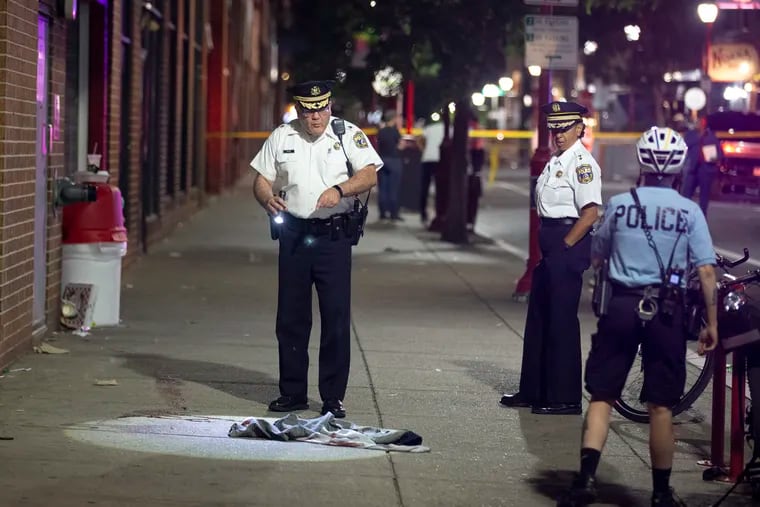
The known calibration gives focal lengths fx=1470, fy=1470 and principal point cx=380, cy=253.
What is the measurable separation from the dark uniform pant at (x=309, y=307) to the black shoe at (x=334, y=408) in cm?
4

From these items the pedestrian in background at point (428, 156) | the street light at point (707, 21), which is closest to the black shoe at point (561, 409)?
the street light at point (707, 21)

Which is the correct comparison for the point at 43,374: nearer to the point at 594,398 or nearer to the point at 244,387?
the point at 244,387

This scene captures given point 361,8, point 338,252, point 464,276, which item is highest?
point 361,8

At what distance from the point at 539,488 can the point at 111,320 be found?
560 cm

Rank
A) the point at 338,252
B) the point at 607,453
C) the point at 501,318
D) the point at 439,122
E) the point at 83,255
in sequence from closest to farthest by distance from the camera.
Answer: the point at 607,453, the point at 338,252, the point at 83,255, the point at 501,318, the point at 439,122

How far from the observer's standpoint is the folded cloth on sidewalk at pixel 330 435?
7.56 m

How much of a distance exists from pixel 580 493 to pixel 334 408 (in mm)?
2256

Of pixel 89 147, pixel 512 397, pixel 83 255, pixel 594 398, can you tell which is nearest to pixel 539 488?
pixel 594 398

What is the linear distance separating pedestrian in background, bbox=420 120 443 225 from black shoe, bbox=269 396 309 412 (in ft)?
57.3

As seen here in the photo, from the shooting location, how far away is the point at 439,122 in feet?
90.8

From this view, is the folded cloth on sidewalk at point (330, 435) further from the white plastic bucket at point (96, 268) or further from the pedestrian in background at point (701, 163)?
the pedestrian in background at point (701, 163)

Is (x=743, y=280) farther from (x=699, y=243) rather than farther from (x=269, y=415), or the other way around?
(x=269, y=415)

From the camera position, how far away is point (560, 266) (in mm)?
8844

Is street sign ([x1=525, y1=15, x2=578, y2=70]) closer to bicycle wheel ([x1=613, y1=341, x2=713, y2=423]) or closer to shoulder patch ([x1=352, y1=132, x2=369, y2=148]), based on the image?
bicycle wheel ([x1=613, y1=341, x2=713, y2=423])
